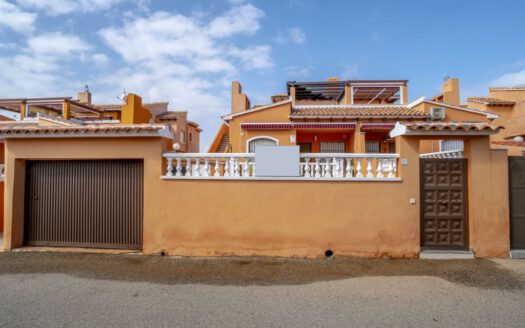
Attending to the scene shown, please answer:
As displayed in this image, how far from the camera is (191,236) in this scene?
321 inches

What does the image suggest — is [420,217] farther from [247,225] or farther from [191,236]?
[191,236]

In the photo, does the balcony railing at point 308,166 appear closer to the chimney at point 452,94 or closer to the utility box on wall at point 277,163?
the utility box on wall at point 277,163

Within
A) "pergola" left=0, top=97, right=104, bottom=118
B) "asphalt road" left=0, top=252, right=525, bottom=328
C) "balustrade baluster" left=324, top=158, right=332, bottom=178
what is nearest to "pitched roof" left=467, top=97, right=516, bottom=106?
"asphalt road" left=0, top=252, right=525, bottom=328

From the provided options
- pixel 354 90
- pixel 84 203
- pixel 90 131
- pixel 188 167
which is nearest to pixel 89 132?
pixel 90 131

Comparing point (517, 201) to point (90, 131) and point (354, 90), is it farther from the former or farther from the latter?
point (354, 90)

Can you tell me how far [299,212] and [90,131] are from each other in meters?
6.28

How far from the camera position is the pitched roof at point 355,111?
17.3 m

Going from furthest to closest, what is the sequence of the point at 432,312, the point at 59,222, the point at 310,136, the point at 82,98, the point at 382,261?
the point at 82,98 → the point at 310,136 → the point at 59,222 → the point at 382,261 → the point at 432,312

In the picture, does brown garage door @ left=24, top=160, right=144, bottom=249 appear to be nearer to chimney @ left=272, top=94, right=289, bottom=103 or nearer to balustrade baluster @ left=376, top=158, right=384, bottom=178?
balustrade baluster @ left=376, top=158, right=384, bottom=178

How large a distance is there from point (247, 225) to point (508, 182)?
6969 millimetres

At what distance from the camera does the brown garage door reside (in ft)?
28.0

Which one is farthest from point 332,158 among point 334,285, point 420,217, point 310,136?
point 310,136

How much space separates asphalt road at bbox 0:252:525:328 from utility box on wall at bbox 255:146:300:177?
7.56 ft

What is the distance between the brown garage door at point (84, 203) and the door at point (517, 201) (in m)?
10.1
